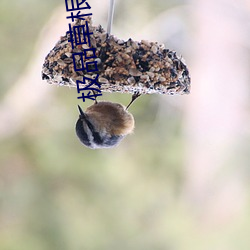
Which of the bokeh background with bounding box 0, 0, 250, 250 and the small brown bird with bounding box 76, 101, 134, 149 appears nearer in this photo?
the small brown bird with bounding box 76, 101, 134, 149

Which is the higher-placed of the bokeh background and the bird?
the bokeh background

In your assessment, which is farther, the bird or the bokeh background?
the bokeh background

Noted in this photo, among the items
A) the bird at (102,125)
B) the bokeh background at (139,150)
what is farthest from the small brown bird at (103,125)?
the bokeh background at (139,150)

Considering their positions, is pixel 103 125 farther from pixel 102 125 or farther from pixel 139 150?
pixel 139 150

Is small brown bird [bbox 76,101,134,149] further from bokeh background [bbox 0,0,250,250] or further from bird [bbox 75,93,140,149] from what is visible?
bokeh background [bbox 0,0,250,250]

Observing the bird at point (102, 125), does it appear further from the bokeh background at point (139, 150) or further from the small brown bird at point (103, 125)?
the bokeh background at point (139, 150)

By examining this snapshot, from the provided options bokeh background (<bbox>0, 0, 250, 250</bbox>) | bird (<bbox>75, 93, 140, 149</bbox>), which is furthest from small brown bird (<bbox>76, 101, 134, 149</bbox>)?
bokeh background (<bbox>0, 0, 250, 250</bbox>)
